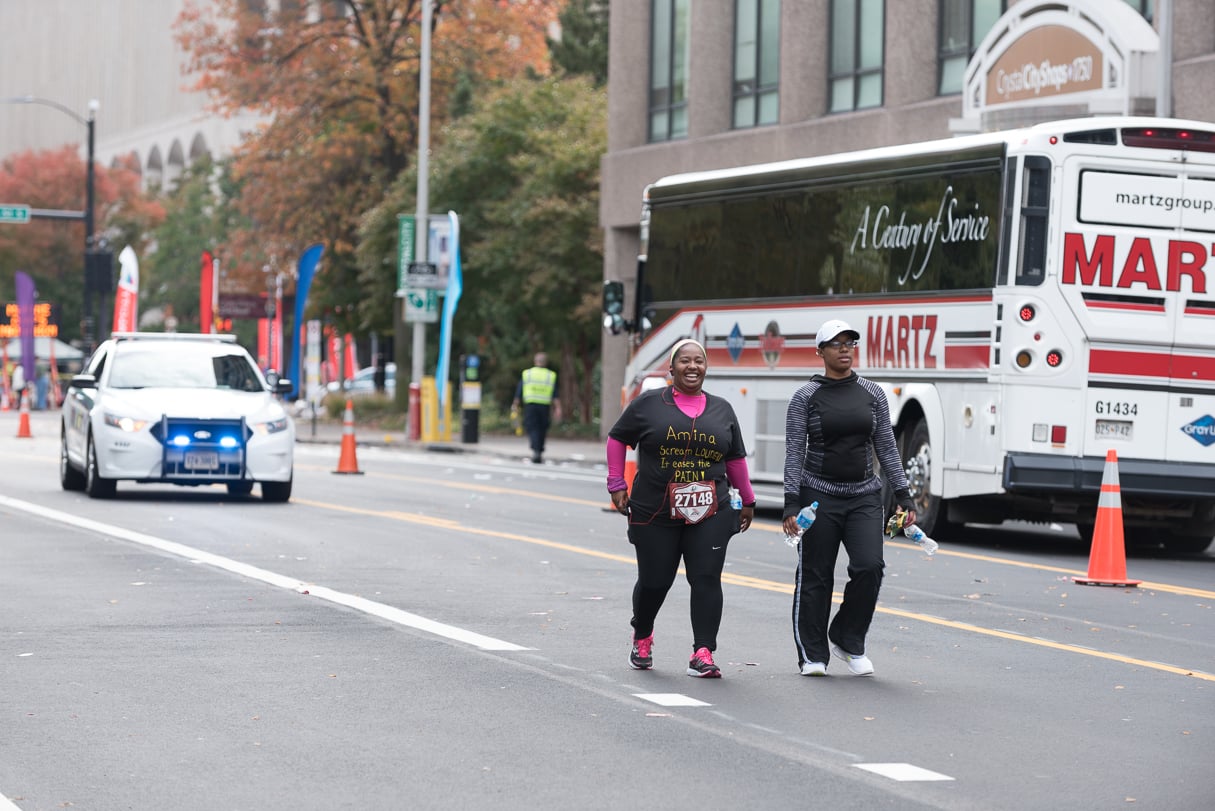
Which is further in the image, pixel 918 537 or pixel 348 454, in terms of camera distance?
pixel 348 454

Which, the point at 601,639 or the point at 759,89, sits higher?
the point at 759,89

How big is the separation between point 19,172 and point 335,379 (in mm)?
17656

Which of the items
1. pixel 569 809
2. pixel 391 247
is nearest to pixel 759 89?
pixel 391 247

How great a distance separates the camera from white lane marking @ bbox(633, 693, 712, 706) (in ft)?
30.9

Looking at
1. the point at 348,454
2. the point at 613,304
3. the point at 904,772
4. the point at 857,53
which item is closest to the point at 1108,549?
the point at 904,772

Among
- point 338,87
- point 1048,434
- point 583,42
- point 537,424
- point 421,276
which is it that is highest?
point 583,42

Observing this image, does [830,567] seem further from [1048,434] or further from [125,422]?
[125,422]

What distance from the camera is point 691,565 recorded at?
10312mm

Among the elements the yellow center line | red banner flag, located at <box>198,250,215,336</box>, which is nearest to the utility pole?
red banner flag, located at <box>198,250,215,336</box>

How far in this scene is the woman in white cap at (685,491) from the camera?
1023cm

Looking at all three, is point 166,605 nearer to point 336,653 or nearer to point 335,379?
point 336,653

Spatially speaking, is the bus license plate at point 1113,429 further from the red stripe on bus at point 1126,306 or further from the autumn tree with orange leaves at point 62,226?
the autumn tree with orange leaves at point 62,226

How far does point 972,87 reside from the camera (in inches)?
1153

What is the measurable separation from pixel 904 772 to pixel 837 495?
2.76m
